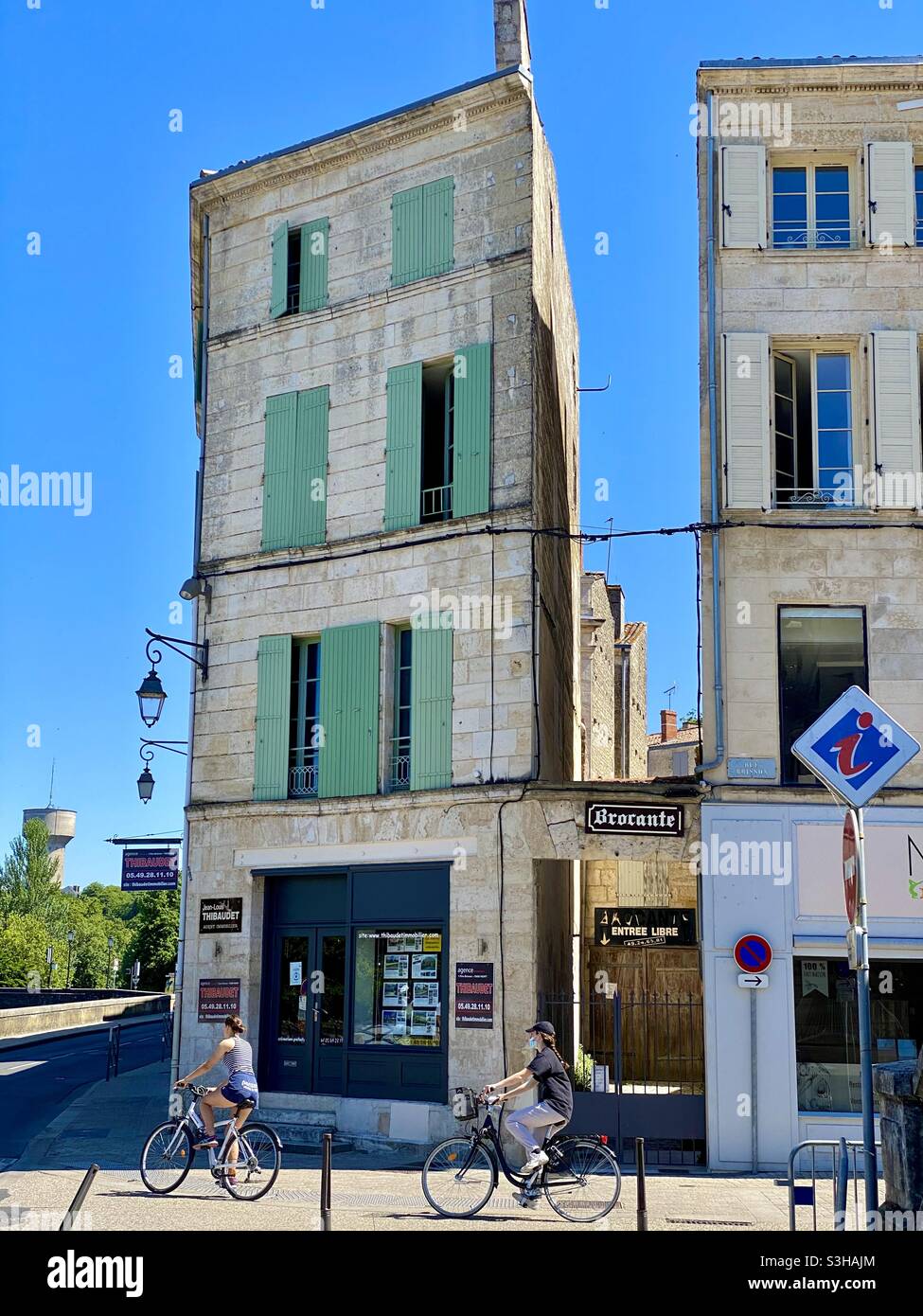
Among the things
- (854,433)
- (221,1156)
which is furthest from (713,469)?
(221,1156)

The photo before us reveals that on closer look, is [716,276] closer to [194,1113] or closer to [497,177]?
[497,177]

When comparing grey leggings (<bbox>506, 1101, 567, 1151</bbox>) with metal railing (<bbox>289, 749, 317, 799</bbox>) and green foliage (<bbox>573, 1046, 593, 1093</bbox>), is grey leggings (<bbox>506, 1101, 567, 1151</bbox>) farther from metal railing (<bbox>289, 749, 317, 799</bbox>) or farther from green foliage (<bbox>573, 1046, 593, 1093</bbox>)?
metal railing (<bbox>289, 749, 317, 799</bbox>)

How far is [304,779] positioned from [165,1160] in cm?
670

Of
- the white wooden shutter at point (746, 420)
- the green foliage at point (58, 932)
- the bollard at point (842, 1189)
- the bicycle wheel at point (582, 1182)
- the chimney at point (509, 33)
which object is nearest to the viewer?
the bollard at point (842, 1189)

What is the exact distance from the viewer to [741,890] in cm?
1622

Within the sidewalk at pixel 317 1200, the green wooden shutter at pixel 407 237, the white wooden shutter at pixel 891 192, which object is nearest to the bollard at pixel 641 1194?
the sidewalk at pixel 317 1200

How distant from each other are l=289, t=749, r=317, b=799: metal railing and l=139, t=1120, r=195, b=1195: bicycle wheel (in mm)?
6446

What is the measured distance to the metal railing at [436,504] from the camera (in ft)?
60.6

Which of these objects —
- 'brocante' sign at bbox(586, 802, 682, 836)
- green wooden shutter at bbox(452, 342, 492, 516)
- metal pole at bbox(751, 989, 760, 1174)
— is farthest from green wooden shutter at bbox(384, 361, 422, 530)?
metal pole at bbox(751, 989, 760, 1174)

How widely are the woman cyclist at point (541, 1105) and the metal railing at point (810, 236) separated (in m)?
10.5

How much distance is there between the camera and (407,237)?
1919 cm

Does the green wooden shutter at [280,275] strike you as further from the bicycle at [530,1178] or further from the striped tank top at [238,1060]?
the bicycle at [530,1178]

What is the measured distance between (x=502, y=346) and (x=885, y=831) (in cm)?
747

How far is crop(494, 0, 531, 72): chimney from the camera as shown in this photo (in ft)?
64.8
